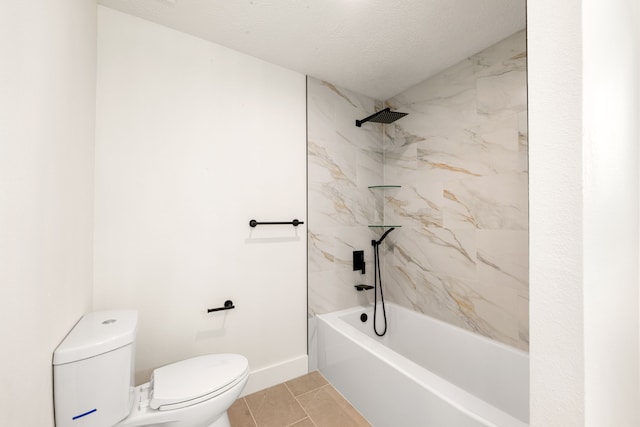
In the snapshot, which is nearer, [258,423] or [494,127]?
[258,423]

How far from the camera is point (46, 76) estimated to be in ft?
2.68

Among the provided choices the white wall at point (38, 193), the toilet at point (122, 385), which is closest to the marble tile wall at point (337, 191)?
the toilet at point (122, 385)

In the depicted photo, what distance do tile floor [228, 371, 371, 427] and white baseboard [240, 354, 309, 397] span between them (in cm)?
3

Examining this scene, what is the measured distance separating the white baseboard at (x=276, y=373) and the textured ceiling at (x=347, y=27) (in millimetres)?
2232

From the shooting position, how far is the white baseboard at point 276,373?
183 cm

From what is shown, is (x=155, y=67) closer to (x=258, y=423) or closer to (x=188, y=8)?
(x=188, y=8)

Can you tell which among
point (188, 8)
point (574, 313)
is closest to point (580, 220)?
point (574, 313)

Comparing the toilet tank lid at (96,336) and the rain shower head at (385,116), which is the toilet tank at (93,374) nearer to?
the toilet tank lid at (96,336)

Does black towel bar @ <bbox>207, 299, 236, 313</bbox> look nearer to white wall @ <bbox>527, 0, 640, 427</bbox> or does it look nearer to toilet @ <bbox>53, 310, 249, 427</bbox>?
toilet @ <bbox>53, 310, 249, 427</bbox>

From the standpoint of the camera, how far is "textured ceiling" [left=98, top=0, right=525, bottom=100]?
4.73ft

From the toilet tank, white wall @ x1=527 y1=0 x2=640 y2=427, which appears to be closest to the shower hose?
white wall @ x1=527 y1=0 x2=640 y2=427

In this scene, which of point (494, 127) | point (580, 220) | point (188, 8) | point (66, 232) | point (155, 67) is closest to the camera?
point (580, 220)

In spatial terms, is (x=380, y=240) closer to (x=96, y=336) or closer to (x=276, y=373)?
(x=276, y=373)

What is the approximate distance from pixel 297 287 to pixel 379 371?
0.82 metres
